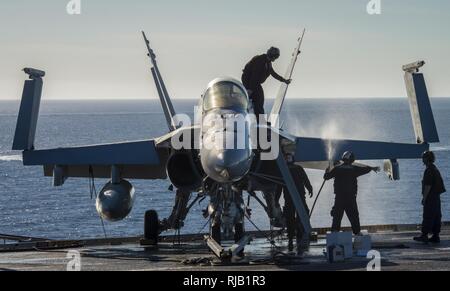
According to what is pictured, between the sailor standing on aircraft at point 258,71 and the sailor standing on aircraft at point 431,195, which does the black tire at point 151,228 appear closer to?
the sailor standing on aircraft at point 258,71

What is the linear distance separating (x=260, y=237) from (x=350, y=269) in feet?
29.2

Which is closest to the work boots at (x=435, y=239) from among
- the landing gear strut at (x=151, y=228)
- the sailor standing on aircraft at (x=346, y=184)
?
the sailor standing on aircraft at (x=346, y=184)

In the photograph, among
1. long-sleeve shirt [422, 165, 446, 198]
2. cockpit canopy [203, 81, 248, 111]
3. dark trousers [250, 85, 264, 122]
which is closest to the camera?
cockpit canopy [203, 81, 248, 111]

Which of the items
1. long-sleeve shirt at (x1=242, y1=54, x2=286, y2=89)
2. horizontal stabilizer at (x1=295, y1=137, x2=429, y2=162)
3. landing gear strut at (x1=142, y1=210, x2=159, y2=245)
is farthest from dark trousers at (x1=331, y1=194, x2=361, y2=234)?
landing gear strut at (x1=142, y1=210, x2=159, y2=245)

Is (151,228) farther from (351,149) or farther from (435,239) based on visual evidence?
(435,239)

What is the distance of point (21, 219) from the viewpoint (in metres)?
58.5

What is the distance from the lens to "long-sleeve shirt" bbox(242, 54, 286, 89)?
65.9 ft

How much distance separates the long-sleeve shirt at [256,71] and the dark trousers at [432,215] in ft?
14.7

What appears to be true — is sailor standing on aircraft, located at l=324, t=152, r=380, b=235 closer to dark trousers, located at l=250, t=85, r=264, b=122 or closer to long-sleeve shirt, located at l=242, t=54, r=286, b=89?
dark trousers, located at l=250, t=85, r=264, b=122

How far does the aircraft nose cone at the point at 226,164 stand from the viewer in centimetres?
1580

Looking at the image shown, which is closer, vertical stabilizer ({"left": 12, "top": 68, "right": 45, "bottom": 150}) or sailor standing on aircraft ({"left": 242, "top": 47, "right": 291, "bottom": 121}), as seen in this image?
sailor standing on aircraft ({"left": 242, "top": 47, "right": 291, "bottom": 121})

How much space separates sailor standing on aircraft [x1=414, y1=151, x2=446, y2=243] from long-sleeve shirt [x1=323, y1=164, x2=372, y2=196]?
1423 millimetres

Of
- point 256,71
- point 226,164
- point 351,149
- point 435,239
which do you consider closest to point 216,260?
point 226,164

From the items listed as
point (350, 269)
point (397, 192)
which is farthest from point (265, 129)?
point (397, 192)
